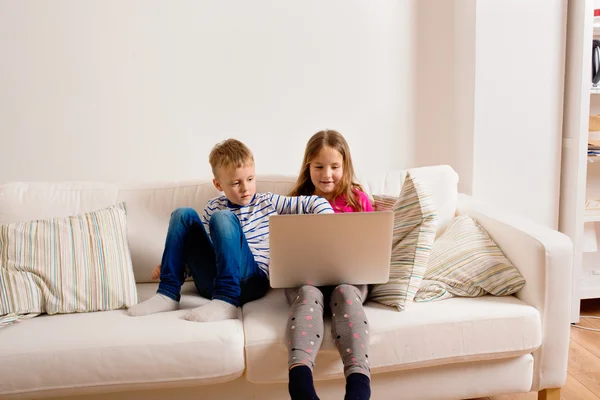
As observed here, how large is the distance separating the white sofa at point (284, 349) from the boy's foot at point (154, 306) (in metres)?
0.03

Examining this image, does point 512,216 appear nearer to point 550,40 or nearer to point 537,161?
point 537,161

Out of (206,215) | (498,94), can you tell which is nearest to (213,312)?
(206,215)

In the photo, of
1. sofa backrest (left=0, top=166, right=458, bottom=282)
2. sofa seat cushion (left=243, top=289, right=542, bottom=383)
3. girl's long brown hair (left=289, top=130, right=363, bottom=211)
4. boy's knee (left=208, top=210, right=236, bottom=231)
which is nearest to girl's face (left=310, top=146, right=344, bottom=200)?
girl's long brown hair (left=289, top=130, right=363, bottom=211)

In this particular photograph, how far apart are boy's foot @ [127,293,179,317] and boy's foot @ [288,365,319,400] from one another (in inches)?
20.6

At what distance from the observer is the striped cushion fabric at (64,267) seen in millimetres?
1797

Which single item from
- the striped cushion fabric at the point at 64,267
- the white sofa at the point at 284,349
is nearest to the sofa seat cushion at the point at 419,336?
the white sofa at the point at 284,349

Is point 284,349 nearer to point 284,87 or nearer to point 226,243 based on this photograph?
point 226,243

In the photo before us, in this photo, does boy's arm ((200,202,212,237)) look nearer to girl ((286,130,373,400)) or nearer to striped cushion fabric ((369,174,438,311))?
girl ((286,130,373,400))

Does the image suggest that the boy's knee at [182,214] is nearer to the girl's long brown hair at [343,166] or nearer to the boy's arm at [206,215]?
the boy's arm at [206,215]

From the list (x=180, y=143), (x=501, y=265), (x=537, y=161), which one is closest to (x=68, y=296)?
(x=180, y=143)

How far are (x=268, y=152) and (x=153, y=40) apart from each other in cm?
68

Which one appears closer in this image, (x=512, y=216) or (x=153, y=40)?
(x=512, y=216)

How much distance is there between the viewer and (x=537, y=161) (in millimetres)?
2639

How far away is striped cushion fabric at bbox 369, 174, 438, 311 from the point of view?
70.5 inches
